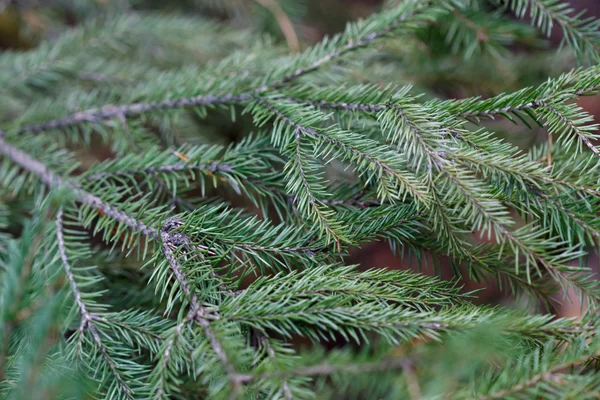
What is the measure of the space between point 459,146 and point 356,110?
0.18 m

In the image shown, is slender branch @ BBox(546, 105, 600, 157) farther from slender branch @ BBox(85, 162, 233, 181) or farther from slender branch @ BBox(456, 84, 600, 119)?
slender branch @ BBox(85, 162, 233, 181)

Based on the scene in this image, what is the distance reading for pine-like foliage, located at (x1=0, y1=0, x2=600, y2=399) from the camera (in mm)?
490

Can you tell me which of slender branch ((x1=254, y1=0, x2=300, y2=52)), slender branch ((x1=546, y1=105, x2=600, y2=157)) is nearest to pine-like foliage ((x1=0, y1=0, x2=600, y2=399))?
slender branch ((x1=546, y1=105, x2=600, y2=157))

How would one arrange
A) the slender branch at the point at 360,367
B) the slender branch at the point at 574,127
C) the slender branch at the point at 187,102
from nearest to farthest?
the slender branch at the point at 360,367, the slender branch at the point at 574,127, the slender branch at the point at 187,102

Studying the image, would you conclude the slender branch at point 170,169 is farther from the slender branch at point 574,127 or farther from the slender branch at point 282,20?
the slender branch at point 282,20

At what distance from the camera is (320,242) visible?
0.65 m

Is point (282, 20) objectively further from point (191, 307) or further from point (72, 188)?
point (191, 307)

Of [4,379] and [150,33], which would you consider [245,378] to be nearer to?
[4,379]

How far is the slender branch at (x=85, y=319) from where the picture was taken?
0.63 m

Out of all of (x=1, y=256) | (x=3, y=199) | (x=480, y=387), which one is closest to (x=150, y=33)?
(x=3, y=199)

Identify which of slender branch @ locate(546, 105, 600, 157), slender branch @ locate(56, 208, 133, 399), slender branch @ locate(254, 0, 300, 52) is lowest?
slender branch @ locate(56, 208, 133, 399)

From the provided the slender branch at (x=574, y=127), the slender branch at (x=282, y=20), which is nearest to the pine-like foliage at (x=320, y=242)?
the slender branch at (x=574, y=127)

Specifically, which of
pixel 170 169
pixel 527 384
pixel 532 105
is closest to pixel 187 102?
pixel 170 169

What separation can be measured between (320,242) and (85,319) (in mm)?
366
